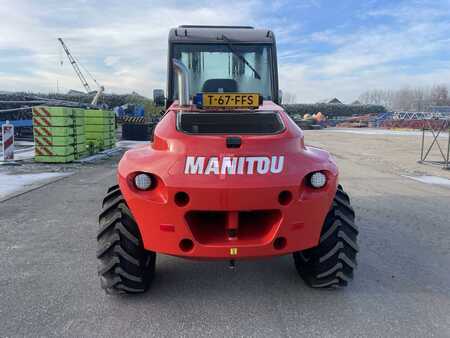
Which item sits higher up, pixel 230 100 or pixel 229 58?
pixel 229 58

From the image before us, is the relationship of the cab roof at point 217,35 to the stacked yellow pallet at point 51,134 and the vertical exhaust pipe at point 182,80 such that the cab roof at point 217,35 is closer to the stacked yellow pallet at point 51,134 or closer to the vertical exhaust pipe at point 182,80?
the vertical exhaust pipe at point 182,80

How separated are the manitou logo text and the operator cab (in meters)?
2.61

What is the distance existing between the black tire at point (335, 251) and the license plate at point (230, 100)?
1.19m

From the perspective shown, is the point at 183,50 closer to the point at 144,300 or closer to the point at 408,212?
the point at 144,300

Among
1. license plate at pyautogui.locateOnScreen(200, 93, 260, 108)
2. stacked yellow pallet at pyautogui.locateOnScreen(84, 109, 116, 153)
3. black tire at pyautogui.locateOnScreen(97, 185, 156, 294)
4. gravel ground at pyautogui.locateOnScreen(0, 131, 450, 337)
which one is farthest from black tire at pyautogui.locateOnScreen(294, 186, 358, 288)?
stacked yellow pallet at pyautogui.locateOnScreen(84, 109, 116, 153)

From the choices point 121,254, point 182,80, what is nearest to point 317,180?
point 182,80

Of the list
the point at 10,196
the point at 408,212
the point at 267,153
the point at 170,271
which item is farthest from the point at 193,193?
the point at 10,196

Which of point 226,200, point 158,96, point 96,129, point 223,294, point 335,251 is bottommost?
point 223,294

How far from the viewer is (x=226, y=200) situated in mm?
2758

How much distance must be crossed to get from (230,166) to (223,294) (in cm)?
125

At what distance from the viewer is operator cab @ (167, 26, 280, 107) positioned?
5.33 metres

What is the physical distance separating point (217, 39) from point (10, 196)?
481 centimetres

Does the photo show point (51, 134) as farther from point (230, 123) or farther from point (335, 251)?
point (335, 251)

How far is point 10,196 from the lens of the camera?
280 inches
